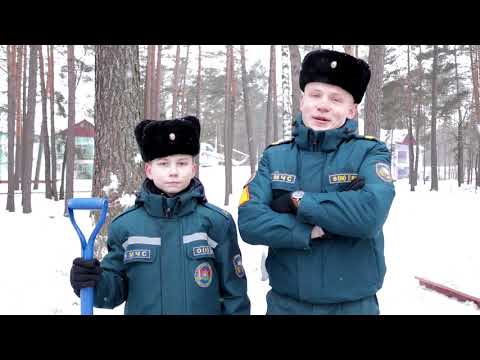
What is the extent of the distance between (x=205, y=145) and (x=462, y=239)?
3871 centimetres

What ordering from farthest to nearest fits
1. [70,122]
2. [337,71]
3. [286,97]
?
[70,122] < [286,97] < [337,71]

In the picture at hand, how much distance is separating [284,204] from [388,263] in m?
6.44

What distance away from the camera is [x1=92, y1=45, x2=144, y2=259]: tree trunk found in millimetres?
5293

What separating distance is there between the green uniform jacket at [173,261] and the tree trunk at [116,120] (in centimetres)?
305

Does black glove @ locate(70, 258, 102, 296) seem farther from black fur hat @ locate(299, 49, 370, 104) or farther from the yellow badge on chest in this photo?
black fur hat @ locate(299, 49, 370, 104)

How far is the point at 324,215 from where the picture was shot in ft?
6.56

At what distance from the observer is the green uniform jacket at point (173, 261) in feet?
7.47

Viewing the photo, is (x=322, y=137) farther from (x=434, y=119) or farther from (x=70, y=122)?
(x=434, y=119)

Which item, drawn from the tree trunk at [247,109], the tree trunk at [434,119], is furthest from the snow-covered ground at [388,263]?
the tree trunk at [434,119]

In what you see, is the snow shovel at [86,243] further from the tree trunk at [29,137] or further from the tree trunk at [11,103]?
the tree trunk at [11,103]

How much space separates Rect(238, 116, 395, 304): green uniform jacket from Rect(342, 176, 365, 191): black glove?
0.03m

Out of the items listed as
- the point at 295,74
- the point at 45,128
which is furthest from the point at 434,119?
the point at 45,128

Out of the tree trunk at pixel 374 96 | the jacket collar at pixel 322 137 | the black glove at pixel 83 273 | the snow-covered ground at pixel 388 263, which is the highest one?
the tree trunk at pixel 374 96

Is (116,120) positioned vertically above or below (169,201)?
above
